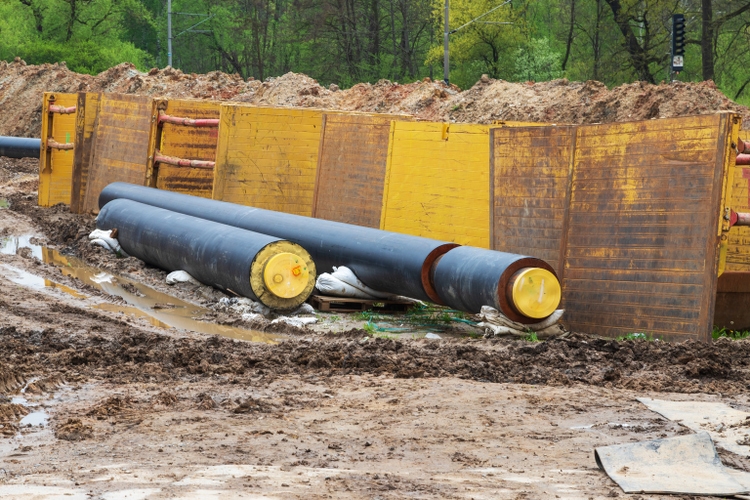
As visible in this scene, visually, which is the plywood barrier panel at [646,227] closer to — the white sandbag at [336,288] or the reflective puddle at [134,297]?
the white sandbag at [336,288]

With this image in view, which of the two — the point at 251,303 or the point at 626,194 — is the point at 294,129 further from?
the point at 626,194

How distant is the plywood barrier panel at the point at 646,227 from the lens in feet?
26.5

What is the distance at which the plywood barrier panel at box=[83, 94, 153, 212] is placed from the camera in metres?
15.7

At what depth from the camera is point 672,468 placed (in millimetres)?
4707

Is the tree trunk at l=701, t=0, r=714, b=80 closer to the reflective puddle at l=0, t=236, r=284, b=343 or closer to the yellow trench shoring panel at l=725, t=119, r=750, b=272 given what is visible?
the yellow trench shoring panel at l=725, t=119, r=750, b=272

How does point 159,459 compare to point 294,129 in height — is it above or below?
below

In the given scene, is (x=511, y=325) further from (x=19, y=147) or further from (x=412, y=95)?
(x=412, y=95)

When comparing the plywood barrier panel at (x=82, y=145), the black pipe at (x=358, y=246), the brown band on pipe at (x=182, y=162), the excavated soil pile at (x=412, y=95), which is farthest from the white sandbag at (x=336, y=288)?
the excavated soil pile at (x=412, y=95)

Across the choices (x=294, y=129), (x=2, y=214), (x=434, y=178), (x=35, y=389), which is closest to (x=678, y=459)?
(x=35, y=389)

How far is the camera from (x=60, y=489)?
4262 mm

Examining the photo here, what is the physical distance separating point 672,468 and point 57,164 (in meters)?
15.1

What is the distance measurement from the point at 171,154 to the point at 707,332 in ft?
32.3

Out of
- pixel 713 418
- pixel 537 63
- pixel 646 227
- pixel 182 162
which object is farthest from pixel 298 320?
pixel 537 63

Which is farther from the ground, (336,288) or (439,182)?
(439,182)
